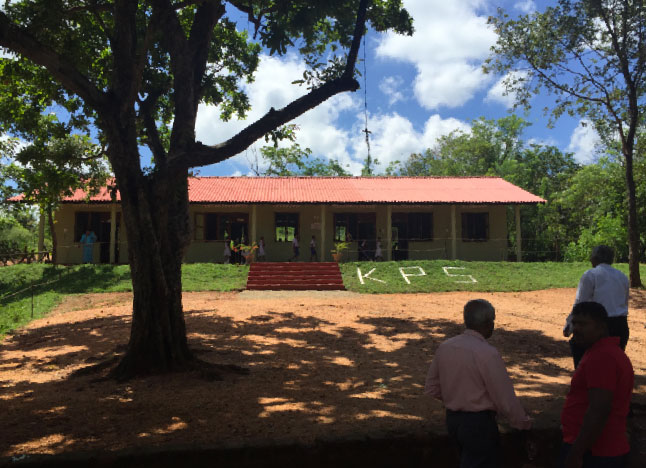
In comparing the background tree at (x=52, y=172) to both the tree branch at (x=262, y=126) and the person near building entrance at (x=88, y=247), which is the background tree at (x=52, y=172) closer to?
the tree branch at (x=262, y=126)

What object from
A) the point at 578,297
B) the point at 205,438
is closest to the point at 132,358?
the point at 205,438

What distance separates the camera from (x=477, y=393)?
224 centimetres

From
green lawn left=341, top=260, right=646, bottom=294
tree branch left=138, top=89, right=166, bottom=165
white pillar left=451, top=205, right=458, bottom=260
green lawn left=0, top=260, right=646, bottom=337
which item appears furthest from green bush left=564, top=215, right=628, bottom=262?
tree branch left=138, top=89, right=166, bottom=165

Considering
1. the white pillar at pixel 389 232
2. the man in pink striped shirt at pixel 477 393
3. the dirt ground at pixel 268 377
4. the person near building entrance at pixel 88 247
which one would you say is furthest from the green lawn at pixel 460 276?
the man in pink striped shirt at pixel 477 393

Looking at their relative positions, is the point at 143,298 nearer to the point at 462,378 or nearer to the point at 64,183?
the point at 462,378

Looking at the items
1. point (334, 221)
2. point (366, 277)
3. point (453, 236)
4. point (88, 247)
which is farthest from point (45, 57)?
point (453, 236)

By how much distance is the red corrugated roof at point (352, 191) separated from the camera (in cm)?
2012

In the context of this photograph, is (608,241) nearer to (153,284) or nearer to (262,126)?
(262,126)

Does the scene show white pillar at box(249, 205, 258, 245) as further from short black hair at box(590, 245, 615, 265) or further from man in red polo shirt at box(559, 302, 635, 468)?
man in red polo shirt at box(559, 302, 635, 468)

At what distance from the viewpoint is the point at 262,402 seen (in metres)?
4.79

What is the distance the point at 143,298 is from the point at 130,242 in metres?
0.79

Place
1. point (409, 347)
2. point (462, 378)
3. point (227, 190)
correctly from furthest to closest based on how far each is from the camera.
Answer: point (227, 190) → point (409, 347) → point (462, 378)

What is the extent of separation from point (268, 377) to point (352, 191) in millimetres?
16732

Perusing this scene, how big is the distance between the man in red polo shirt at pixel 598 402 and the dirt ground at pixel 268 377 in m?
1.27
